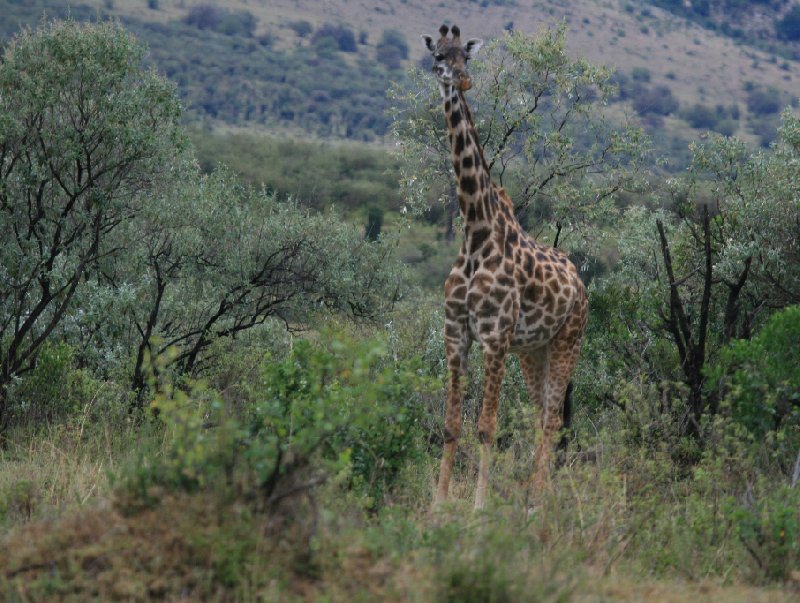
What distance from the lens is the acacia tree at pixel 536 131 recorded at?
46.8ft

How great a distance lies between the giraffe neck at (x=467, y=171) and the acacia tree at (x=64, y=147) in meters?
4.33

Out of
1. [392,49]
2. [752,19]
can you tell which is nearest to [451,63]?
[392,49]

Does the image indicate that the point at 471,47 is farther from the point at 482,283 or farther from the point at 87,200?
the point at 87,200

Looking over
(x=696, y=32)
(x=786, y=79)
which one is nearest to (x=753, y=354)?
(x=786, y=79)

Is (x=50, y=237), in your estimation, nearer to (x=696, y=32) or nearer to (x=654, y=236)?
(x=654, y=236)

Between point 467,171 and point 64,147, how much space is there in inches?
199

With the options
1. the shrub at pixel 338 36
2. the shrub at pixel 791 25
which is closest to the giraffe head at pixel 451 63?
the shrub at pixel 338 36

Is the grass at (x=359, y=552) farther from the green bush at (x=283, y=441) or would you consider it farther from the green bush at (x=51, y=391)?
the green bush at (x=51, y=391)

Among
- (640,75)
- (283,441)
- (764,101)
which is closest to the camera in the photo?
(283,441)

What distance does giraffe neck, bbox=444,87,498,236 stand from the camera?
8.82 metres

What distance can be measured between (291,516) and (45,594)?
1257 millimetres

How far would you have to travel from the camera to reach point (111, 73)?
11.9 metres

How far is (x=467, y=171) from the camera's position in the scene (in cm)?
888

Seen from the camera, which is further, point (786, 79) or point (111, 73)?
point (786, 79)
